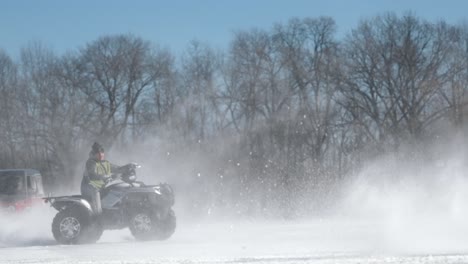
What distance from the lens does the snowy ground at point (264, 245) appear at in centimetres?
1192

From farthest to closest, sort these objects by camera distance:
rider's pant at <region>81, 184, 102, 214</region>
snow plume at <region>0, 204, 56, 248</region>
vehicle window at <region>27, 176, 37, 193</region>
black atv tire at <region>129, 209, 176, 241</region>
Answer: vehicle window at <region>27, 176, 37, 193</region> < snow plume at <region>0, 204, 56, 248</region> < black atv tire at <region>129, 209, 176, 241</region> < rider's pant at <region>81, 184, 102, 214</region>

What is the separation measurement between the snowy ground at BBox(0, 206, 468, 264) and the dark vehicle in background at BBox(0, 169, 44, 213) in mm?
731

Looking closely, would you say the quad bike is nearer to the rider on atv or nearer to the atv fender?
the atv fender

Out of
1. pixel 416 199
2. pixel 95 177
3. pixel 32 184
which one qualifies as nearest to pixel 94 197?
pixel 95 177

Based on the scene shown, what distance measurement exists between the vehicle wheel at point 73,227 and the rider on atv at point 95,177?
337 millimetres

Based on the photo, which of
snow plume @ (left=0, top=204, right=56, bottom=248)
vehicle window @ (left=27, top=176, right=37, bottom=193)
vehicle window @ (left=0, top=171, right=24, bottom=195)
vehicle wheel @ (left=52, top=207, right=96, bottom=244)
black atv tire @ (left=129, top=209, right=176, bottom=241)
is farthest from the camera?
vehicle window @ (left=27, top=176, right=37, bottom=193)

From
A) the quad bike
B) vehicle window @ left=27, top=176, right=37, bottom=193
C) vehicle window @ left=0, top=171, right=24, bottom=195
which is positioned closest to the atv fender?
the quad bike

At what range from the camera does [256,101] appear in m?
43.1

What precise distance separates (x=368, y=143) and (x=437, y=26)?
15263 millimetres

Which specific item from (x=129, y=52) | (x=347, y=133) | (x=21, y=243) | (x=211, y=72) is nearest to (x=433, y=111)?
(x=347, y=133)

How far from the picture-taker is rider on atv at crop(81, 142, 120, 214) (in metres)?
15.8

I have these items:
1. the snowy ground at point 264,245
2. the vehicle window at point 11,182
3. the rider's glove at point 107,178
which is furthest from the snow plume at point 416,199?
the vehicle window at point 11,182

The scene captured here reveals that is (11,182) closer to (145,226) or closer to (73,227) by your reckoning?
(73,227)

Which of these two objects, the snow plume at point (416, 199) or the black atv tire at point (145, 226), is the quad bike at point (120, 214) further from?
the snow plume at point (416, 199)
